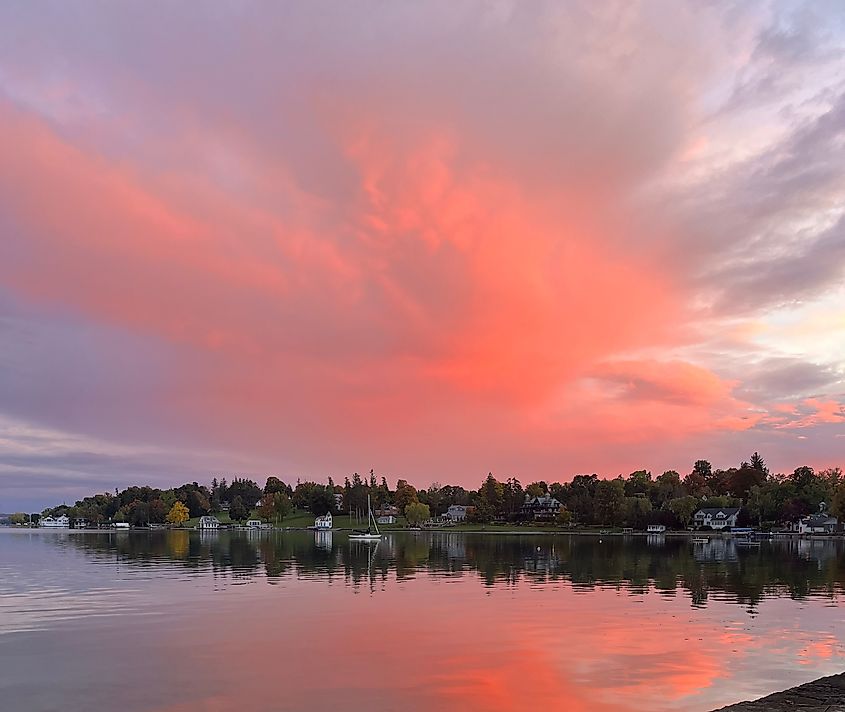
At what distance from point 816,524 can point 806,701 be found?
629 feet

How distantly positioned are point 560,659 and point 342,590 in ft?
98.2

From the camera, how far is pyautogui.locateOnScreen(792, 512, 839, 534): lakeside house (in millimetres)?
184762

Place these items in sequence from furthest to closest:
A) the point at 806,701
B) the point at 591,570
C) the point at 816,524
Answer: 1. the point at 816,524
2. the point at 591,570
3. the point at 806,701

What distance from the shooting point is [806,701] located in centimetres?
2177

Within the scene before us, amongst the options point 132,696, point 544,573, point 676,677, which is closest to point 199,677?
point 132,696

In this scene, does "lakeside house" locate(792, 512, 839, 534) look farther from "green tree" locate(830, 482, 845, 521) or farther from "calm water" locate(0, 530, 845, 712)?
"calm water" locate(0, 530, 845, 712)

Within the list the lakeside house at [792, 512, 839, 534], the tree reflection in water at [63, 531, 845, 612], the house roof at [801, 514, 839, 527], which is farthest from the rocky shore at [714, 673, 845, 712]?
the house roof at [801, 514, 839, 527]

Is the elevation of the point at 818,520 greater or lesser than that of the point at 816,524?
greater

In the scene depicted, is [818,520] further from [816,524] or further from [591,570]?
[591,570]

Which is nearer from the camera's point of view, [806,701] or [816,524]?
[806,701]

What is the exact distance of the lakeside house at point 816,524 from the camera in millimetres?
184762

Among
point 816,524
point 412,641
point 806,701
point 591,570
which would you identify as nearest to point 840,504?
point 816,524

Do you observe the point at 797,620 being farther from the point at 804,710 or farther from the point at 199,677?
the point at 199,677

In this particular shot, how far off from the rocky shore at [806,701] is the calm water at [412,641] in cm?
243
